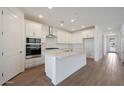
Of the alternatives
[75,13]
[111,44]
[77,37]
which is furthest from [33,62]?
[111,44]

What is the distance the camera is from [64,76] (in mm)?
3201

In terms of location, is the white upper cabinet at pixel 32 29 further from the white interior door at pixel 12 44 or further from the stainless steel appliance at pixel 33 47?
the white interior door at pixel 12 44

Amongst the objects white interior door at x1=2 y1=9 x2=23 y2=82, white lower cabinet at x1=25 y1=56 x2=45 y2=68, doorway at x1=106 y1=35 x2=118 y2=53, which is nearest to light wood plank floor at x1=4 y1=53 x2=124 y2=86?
white interior door at x1=2 y1=9 x2=23 y2=82

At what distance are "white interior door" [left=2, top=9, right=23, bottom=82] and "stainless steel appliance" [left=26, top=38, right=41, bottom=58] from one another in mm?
557

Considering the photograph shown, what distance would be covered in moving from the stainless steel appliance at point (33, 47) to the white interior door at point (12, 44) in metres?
0.56

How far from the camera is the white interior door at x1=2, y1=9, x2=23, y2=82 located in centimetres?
291

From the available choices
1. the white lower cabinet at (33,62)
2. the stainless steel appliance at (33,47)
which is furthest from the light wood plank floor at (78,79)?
the stainless steel appliance at (33,47)

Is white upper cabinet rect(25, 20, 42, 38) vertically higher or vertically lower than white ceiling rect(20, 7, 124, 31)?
lower

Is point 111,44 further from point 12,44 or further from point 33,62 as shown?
point 12,44

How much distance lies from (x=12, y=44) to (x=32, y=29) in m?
1.62

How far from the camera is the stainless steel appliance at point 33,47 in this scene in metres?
4.45

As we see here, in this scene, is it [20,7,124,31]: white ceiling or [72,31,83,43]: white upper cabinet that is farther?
[72,31,83,43]: white upper cabinet

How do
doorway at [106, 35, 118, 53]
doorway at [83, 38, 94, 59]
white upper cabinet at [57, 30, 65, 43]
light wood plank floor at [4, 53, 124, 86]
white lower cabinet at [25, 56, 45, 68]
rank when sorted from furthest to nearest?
doorway at [106, 35, 118, 53]
doorway at [83, 38, 94, 59]
white upper cabinet at [57, 30, 65, 43]
white lower cabinet at [25, 56, 45, 68]
light wood plank floor at [4, 53, 124, 86]

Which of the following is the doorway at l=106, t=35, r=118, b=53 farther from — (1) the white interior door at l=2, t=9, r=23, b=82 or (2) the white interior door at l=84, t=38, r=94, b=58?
(1) the white interior door at l=2, t=9, r=23, b=82
